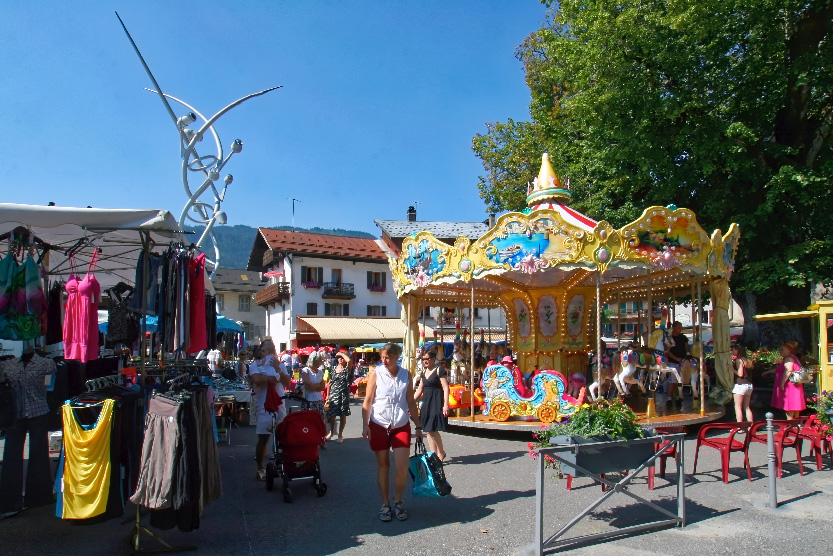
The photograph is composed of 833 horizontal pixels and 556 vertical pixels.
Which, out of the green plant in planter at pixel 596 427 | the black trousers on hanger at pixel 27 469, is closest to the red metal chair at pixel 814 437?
the green plant in planter at pixel 596 427

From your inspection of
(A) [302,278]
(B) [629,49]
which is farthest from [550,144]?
(A) [302,278]

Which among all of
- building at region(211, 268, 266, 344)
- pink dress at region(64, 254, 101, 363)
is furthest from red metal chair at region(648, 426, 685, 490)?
A: building at region(211, 268, 266, 344)

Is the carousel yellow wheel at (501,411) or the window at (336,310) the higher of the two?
the window at (336,310)

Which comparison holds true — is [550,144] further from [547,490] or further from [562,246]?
[547,490]

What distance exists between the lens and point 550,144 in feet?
68.5

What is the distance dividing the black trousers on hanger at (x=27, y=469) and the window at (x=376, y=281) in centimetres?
3804

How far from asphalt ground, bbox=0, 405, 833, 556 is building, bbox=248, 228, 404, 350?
31985mm

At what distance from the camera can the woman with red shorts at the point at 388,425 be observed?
6027mm

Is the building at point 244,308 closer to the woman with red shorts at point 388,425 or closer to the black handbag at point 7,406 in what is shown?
the black handbag at point 7,406

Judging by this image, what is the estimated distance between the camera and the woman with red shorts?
603 cm

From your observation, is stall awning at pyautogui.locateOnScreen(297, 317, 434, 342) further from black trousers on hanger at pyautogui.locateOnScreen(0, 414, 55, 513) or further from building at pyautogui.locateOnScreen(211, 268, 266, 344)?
black trousers on hanger at pyautogui.locateOnScreen(0, 414, 55, 513)

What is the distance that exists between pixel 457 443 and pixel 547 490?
391cm

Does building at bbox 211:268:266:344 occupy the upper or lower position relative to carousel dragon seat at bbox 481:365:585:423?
upper

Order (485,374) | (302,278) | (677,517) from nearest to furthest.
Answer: (677,517) < (485,374) < (302,278)
